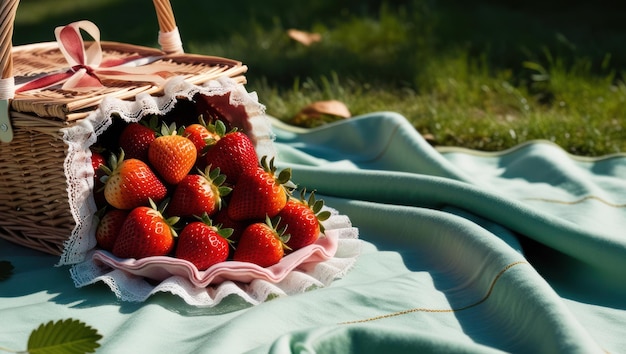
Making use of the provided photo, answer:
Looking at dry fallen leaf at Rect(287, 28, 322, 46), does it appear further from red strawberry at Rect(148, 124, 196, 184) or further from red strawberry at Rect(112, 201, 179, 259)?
red strawberry at Rect(112, 201, 179, 259)

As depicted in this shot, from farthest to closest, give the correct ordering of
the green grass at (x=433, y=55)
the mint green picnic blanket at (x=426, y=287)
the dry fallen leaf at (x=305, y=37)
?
the dry fallen leaf at (x=305, y=37) < the green grass at (x=433, y=55) < the mint green picnic blanket at (x=426, y=287)

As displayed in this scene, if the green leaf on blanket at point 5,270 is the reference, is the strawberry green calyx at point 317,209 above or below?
above

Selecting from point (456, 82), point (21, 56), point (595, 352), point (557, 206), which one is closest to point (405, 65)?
point (456, 82)

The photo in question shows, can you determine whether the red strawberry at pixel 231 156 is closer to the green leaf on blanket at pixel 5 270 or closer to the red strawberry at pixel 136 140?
the red strawberry at pixel 136 140

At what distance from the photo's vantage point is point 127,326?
1.70 m

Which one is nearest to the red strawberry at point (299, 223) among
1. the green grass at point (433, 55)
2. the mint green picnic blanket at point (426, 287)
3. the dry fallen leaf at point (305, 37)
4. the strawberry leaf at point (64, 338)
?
the mint green picnic blanket at point (426, 287)

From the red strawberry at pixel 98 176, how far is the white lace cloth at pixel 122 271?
0.18ft

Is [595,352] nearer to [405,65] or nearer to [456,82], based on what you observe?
[456,82]

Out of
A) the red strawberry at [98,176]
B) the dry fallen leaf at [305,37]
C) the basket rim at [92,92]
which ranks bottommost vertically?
the dry fallen leaf at [305,37]

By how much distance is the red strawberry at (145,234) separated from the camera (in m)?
1.85

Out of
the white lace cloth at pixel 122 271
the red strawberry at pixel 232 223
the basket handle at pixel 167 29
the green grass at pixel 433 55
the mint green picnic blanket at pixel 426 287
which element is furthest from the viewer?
the green grass at pixel 433 55

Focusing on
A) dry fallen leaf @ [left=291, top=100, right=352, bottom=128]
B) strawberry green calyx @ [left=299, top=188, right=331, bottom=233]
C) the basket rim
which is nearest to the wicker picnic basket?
the basket rim

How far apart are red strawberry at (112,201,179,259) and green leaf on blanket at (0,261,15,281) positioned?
302 millimetres

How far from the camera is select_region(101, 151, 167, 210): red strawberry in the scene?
1.90 meters
